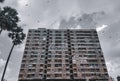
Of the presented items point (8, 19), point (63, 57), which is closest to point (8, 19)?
point (8, 19)

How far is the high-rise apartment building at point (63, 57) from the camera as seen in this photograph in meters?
67.6

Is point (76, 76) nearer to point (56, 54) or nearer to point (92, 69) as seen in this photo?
point (92, 69)

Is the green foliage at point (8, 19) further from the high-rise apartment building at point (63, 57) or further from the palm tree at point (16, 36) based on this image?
the high-rise apartment building at point (63, 57)

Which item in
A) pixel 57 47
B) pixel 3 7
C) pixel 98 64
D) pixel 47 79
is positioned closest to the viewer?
pixel 3 7

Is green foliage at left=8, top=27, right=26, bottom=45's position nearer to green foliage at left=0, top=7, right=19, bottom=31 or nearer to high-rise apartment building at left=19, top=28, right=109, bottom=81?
green foliage at left=0, top=7, right=19, bottom=31

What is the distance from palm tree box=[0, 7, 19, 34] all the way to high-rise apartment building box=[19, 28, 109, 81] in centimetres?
4352

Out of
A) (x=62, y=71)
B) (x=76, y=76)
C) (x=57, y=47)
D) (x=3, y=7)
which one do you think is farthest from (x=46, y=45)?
(x=3, y=7)

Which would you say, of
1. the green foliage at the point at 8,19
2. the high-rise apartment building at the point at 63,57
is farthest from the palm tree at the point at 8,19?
the high-rise apartment building at the point at 63,57

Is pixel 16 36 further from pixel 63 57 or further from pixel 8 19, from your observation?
pixel 63 57

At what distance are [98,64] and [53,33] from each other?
1322 inches

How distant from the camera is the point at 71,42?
8050 centimetres

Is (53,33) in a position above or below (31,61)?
above

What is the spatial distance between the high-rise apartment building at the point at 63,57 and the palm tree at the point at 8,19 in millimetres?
43516

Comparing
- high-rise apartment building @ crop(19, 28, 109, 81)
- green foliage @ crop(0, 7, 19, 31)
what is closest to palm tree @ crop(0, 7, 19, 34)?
green foliage @ crop(0, 7, 19, 31)
